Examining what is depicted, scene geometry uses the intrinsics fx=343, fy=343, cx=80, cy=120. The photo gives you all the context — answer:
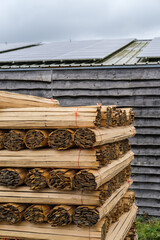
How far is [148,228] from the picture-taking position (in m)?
8.39

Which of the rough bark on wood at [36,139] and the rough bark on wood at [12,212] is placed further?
the rough bark on wood at [12,212]

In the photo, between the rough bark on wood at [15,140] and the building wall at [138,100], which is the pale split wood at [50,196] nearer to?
the rough bark on wood at [15,140]

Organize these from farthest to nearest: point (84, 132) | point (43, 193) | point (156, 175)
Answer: point (156, 175)
point (43, 193)
point (84, 132)

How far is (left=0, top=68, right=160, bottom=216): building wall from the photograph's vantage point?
9.37 meters

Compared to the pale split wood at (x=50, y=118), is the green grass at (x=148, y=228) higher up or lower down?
lower down

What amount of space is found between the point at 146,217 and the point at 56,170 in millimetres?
5719

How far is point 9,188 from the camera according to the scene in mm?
5031

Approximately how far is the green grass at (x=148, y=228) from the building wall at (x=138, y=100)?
0.94 feet

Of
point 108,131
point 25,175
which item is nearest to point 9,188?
point 25,175

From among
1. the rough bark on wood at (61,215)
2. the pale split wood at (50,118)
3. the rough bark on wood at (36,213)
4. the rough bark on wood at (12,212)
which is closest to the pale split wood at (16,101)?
the pale split wood at (50,118)

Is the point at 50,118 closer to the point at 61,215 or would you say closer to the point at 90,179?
the point at 90,179

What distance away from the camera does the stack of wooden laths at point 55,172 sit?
4.59 meters

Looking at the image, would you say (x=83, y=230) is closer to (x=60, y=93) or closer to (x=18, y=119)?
(x=18, y=119)

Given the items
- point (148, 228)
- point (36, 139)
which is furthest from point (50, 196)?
point (148, 228)
